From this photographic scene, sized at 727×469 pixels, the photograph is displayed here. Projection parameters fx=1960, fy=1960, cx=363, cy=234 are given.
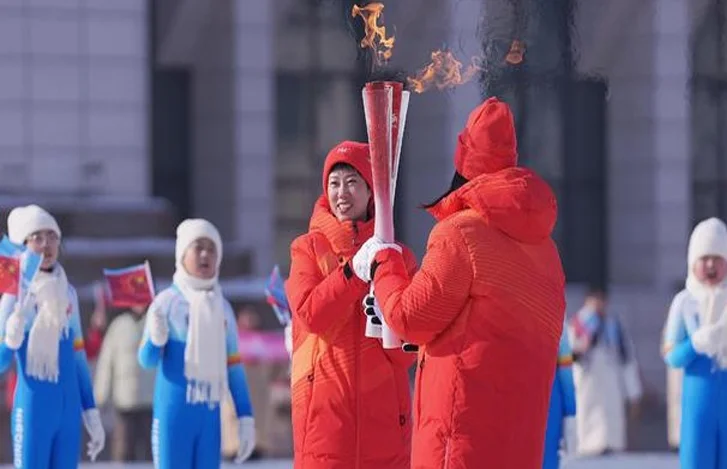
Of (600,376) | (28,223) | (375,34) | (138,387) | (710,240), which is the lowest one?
(600,376)

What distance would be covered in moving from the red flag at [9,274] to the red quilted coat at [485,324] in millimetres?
3735

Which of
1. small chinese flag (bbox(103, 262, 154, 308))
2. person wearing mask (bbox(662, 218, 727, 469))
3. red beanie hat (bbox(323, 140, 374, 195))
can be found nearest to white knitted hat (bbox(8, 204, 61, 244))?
small chinese flag (bbox(103, 262, 154, 308))

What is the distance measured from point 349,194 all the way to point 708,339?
126 inches

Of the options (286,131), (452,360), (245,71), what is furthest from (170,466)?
(286,131)

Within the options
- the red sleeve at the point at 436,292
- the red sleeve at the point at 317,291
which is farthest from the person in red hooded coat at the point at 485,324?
the red sleeve at the point at 317,291

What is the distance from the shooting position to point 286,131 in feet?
89.1

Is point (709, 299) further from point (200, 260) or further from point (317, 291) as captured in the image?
point (317, 291)

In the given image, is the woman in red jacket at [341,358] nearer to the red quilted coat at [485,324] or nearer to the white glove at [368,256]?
the white glove at [368,256]

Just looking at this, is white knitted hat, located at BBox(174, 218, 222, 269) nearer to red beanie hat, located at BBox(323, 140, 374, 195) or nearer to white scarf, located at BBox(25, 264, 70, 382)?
white scarf, located at BBox(25, 264, 70, 382)

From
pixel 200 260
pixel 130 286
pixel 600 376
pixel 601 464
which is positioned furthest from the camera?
pixel 600 376

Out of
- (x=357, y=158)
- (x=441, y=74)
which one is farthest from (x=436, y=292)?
(x=357, y=158)

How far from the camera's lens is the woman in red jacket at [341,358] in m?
7.36

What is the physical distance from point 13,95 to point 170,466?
12.1 meters

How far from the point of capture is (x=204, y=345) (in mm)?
9578
